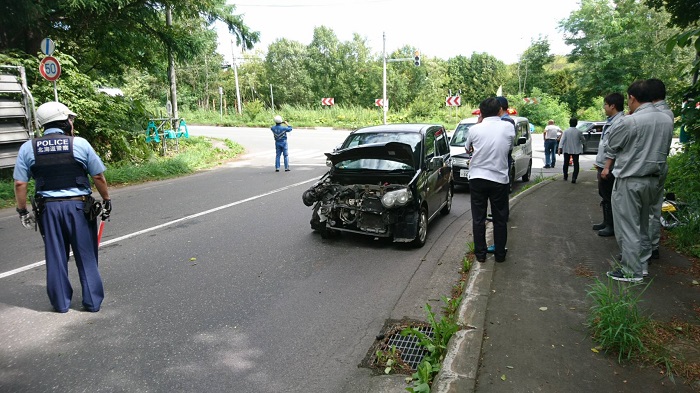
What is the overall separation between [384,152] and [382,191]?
73 centimetres

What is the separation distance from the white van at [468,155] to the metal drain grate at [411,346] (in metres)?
6.81

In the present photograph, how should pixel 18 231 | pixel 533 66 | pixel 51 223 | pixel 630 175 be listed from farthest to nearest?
1. pixel 533 66
2. pixel 18 231
3. pixel 630 175
4. pixel 51 223

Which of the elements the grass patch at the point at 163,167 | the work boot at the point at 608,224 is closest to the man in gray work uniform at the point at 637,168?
the work boot at the point at 608,224

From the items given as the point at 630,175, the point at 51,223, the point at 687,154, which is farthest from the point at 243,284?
the point at 687,154

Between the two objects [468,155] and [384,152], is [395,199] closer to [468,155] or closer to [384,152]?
[384,152]

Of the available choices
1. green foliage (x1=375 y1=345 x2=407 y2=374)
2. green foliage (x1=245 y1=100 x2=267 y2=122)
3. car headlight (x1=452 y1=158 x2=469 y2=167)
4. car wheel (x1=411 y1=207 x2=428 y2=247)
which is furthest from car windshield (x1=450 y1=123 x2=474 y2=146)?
green foliage (x1=245 y1=100 x2=267 y2=122)

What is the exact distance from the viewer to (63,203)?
4.33 meters

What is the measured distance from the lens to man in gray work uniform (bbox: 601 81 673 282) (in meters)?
4.66

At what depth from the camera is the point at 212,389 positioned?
10.6 ft

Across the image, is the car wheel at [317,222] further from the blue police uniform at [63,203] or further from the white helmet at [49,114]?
the white helmet at [49,114]

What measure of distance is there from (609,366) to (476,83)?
74.5 m

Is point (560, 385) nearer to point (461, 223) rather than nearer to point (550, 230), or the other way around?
point (550, 230)

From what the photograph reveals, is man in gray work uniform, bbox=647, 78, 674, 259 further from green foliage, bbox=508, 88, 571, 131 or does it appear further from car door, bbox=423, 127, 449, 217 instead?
green foliage, bbox=508, 88, 571, 131

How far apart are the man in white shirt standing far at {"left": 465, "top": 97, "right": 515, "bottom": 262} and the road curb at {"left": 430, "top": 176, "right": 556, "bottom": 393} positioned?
2.06 feet
